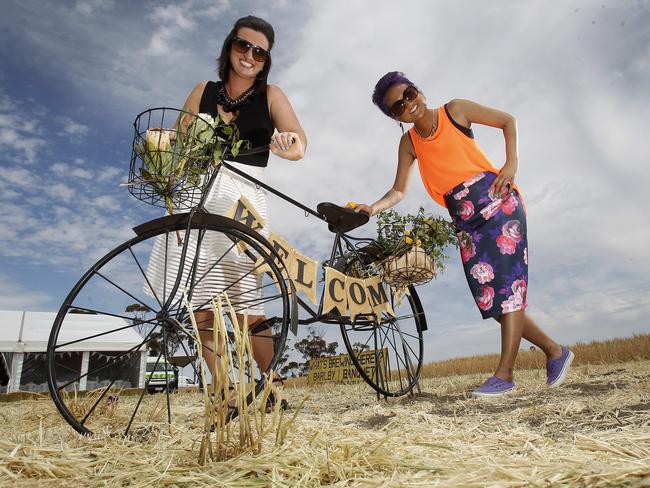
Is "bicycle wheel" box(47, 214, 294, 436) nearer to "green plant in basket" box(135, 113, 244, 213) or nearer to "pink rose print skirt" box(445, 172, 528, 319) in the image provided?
"green plant in basket" box(135, 113, 244, 213)

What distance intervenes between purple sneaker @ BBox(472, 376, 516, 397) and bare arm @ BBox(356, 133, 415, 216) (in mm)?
1703

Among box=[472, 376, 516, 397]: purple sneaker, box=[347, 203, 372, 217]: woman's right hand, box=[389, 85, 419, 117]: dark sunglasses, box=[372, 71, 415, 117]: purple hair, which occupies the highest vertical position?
box=[372, 71, 415, 117]: purple hair

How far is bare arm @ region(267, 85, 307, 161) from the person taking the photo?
2.84 m

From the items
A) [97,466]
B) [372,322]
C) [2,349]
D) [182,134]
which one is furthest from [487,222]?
[2,349]

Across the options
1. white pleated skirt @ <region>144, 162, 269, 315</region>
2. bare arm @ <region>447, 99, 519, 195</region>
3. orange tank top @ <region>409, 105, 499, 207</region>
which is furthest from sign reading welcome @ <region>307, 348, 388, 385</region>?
white pleated skirt @ <region>144, 162, 269, 315</region>

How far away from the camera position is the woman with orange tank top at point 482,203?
3.75 m

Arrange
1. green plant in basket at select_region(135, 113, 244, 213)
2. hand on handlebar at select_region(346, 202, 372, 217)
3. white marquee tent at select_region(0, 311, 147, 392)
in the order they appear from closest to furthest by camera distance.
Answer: green plant in basket at select_region(135, 113, 244, 213)
hand on handlebar at select_region(346, 202, 372, 217)
white marquee tent at select_region(0, 311, 147, 392)

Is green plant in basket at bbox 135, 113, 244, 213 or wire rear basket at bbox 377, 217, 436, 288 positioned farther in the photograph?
wire rear basket at bbox 377, 217, 436, 288

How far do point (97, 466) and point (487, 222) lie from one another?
3.16 meters

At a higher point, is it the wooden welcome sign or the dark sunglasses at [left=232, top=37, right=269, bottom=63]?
the dark sunglasses at [left=232, top=37, right=269, bottom=63]

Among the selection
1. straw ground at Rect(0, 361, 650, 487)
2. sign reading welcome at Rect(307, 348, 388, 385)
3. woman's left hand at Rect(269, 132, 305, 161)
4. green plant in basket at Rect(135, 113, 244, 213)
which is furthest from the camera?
sign reading welcome at Rect(307, 348, 388, 385)

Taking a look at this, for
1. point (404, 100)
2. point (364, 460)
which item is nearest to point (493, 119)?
point (404, 100)

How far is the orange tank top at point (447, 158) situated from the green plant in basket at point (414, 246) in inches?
9.5

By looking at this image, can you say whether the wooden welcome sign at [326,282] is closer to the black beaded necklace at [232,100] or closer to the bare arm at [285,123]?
the bare arm at [285,123]
